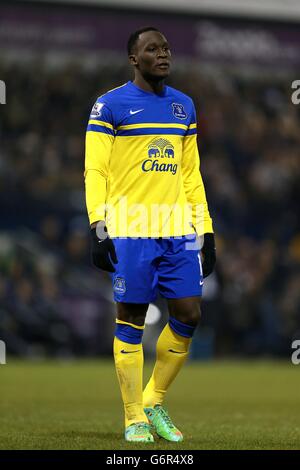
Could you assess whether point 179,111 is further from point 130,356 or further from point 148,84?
point 130,356

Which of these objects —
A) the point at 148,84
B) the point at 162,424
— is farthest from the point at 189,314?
the point at 148,84

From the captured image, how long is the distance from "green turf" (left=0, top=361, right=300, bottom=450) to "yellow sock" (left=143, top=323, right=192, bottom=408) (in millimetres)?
340

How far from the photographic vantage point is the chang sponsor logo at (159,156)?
6.64 meters

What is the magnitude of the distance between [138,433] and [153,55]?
227 cm

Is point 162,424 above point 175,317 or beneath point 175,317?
beneath

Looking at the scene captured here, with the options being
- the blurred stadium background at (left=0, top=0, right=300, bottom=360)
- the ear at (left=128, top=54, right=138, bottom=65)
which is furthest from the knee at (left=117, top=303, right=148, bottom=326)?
the blurred stadium background at (left=0, top=0, right=300, bottom=360)

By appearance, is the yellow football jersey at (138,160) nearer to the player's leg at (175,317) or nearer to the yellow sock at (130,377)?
the player's leg at (175,317)

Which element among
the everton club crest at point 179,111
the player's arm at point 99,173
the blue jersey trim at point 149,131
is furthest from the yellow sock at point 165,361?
the everton club crest at point 179,111

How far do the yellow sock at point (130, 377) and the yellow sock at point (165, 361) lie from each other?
0.22 metres

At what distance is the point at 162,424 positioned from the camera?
21.9ft

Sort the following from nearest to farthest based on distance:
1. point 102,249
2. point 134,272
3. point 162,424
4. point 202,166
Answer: point 102,249
point 134,272
point 162,424
point 202,166

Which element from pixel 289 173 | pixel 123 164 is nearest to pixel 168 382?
pixel 123 164

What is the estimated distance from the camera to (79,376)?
561 inches

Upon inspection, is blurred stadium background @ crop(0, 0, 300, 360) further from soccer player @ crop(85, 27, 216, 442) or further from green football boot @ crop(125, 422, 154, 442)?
green football boot @ crop(125, 422, 154, 442)
